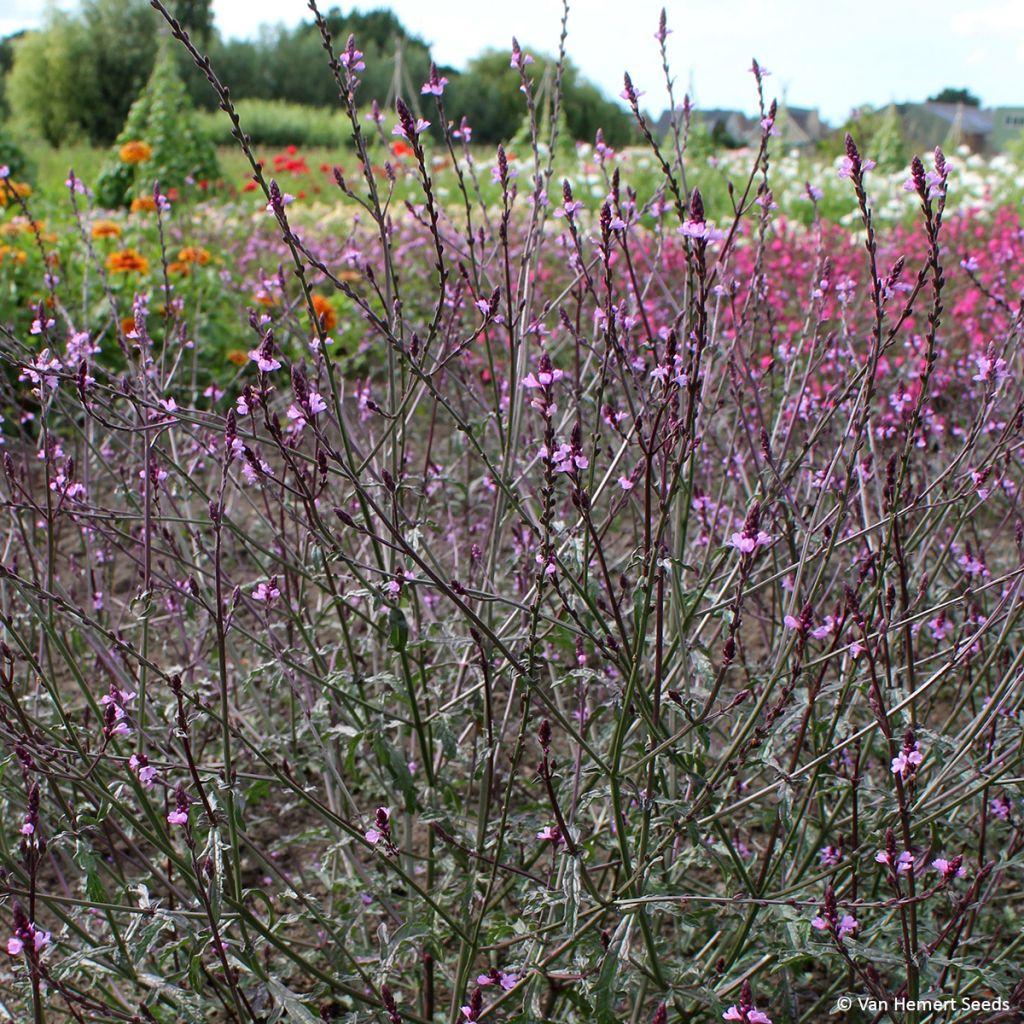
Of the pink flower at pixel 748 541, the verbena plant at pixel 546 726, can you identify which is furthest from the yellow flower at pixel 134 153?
the pink flower at pixel 748 541

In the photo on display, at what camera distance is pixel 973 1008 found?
167 centimetres

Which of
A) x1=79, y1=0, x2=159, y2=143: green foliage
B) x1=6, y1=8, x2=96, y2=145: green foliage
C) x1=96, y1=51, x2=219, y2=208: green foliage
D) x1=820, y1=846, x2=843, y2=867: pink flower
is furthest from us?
x1=79, y1=0, x2=159, y2=143: green foliage

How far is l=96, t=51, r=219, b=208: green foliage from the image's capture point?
444 inches

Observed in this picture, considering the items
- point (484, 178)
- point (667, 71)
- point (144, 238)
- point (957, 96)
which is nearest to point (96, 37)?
point (484, 178)

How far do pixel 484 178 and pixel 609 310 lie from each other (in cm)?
1572

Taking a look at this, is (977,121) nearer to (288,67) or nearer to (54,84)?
(288,67)

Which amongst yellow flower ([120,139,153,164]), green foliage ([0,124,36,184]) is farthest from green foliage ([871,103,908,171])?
green foliage ([0,124,36,184])

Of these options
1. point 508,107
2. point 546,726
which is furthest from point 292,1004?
point 508,107

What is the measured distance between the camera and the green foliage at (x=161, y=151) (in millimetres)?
11273

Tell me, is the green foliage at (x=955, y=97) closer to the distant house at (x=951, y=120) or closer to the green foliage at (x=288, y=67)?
the distant house at (x=951, y=120)

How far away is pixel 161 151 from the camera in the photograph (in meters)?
11.8

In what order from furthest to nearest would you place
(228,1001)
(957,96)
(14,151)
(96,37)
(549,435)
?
(957,96) → (96,37) → (14,151) → (228,1001) → (549,435)

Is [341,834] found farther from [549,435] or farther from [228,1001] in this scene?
[549,435]

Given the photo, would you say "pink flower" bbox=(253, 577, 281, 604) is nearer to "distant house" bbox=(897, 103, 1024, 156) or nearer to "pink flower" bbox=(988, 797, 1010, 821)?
"pink flower" bbox=(988, 797, 1010, 821)
